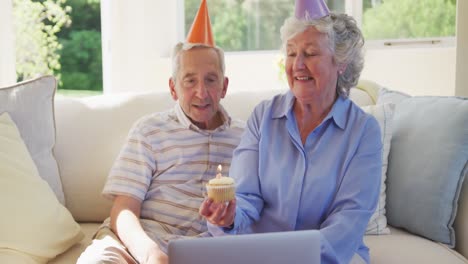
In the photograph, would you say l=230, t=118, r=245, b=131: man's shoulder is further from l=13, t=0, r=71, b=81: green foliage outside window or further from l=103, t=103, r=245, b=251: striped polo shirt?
l=13, t=0, r=71, b=81: green foliage outside window

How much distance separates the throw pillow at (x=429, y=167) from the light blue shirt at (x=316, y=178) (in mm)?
329

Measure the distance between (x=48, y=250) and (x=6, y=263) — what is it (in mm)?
Result: 158

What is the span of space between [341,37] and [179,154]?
0.64 metres

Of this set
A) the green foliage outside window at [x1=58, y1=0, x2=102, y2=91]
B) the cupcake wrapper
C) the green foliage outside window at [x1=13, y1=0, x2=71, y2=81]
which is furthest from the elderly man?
the green foliage outside window at [x1=58, y1=0, x2=102, y2=91]

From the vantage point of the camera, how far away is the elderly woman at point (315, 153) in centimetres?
196

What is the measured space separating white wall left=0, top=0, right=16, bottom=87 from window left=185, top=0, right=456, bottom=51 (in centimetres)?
145

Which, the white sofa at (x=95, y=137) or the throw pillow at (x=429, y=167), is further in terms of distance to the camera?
the white sofa at (x=95, y=137)

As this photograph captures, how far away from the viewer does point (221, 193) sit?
1716 millimetres

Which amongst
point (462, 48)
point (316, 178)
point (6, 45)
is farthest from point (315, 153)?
point (6, 45)

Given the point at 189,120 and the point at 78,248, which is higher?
the point at 189,120

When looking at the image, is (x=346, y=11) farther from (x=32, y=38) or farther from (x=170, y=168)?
(x=170, y=168)

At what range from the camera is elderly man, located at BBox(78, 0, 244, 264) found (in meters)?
2.17

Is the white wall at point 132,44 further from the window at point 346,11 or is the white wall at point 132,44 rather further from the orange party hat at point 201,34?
the orange party hat at point 201,34

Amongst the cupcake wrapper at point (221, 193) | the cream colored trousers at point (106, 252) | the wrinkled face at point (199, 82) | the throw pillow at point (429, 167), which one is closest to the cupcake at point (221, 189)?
the cupcake wrapper at point (221, 193)
